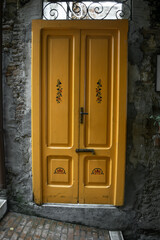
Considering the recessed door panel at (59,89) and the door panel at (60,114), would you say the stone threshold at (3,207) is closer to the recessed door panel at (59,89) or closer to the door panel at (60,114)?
the door panel at (60,114)

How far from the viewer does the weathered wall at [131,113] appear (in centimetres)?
299

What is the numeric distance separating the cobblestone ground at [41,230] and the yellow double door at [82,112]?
379 millimetres

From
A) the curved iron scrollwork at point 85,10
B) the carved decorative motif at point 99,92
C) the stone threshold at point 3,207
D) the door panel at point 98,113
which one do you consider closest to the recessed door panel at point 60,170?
the door panel at point 98,113

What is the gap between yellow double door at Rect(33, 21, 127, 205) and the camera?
9.82ft

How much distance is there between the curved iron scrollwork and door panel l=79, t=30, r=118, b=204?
12.9 inches

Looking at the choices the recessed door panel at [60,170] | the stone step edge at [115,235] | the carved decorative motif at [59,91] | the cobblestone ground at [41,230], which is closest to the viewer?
the cobblestone ground at [41,230]

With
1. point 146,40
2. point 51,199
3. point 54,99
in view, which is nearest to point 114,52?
point 146,40

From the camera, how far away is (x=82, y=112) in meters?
3.06

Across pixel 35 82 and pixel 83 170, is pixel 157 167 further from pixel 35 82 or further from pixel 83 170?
pixel 35 82

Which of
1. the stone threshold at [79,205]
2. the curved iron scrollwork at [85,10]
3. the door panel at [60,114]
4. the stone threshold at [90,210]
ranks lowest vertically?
the stone threshold at [90,210]

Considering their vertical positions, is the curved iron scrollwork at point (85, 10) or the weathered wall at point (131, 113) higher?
the curved iron scrollwork at point (85, 10)

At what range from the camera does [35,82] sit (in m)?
3.03

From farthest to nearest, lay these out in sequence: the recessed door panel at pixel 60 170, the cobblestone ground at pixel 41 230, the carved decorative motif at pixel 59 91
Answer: the recessed door panel at pixel 60 170, the carved decorative motif at pixel 59 91, the cobblestone ground at pixel 41 230

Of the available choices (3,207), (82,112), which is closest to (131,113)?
(82,112)
